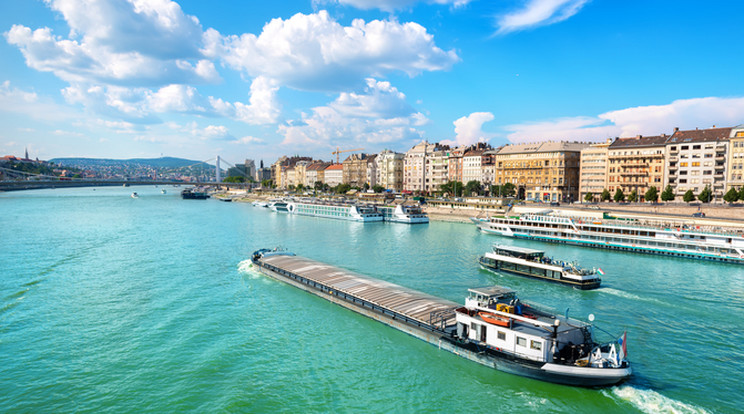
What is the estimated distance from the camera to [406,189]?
142 m

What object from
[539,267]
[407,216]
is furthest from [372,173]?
[539,267]

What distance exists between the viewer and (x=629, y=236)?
5066 centimetres

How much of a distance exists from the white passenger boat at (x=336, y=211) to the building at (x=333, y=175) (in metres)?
66.5

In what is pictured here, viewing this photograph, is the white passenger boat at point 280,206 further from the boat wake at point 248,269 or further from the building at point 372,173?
the boat wake at point 248,269

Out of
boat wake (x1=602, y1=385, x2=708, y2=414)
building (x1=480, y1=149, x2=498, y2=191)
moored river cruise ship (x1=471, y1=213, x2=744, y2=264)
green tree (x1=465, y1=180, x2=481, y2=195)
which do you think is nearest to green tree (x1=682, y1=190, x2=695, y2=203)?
moored river cruise ship (x1=471, y1=213, x2=744, y2=264)

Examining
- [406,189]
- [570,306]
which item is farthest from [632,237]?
[406,189]

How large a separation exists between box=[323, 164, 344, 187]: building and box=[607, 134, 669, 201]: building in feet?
328

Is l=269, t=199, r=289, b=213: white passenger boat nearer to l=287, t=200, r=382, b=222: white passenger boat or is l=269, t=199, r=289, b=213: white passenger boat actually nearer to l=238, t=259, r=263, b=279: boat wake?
l=287, t=200, r=382, b=222: white passenger boat

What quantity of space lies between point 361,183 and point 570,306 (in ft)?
452

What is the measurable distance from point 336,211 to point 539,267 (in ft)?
197

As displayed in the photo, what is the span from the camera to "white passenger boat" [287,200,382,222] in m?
85.4

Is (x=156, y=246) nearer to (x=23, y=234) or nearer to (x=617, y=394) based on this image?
(x=23, y=234)

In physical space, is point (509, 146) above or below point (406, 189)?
above

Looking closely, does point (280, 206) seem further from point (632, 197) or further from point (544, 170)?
point (632, 197)
